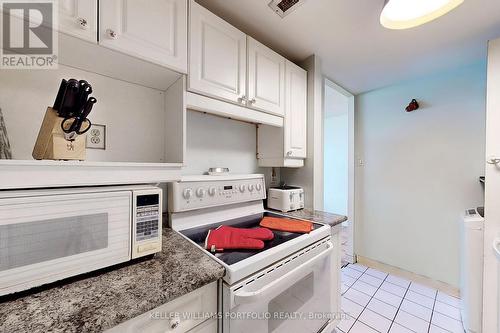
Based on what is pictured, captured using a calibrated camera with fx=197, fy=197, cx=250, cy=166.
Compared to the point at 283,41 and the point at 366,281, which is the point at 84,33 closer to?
the point at 283,41

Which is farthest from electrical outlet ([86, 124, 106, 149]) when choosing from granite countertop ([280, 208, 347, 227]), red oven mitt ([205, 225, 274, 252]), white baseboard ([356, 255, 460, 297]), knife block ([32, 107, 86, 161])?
white baseboard ([356, 255, 460, 297])

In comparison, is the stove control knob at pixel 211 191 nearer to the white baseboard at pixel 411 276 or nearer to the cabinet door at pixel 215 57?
the cabinet door at pixel 215 57

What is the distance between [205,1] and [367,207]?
262 cm

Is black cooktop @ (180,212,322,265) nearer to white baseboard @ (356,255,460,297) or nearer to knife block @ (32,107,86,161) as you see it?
knife block @ (32,107,86,161)

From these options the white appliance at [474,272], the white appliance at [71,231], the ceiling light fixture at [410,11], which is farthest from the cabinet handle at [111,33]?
the white appliance at [474,272]

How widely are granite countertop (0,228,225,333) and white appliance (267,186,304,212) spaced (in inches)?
34.3

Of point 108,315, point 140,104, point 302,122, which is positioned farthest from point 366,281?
point 140,104

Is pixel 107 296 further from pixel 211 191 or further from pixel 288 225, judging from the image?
pixel 288 225

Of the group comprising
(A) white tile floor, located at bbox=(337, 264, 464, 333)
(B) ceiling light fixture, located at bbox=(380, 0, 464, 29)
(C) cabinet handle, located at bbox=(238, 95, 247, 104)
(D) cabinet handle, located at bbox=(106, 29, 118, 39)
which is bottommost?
(A) white tile floor, located at bbox=(337, 264, 464, 333)

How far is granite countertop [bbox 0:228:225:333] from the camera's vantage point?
1.53 ft

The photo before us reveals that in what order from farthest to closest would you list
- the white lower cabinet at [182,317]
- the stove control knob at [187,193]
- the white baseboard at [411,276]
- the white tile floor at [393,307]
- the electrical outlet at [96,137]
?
1. the white baseboard at [411,276]
2. the white tile floor at [393,307]
3. the stove control knob at [187,193]
4. the electrical outlet at [96,137]
5. the white lower cabinet at [182,317]

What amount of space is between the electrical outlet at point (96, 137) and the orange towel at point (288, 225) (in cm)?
101

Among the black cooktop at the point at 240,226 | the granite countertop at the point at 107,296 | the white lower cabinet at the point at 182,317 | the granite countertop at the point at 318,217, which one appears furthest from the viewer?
the granite countertop at the point at 318,217

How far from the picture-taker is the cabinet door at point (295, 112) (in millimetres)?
1547
